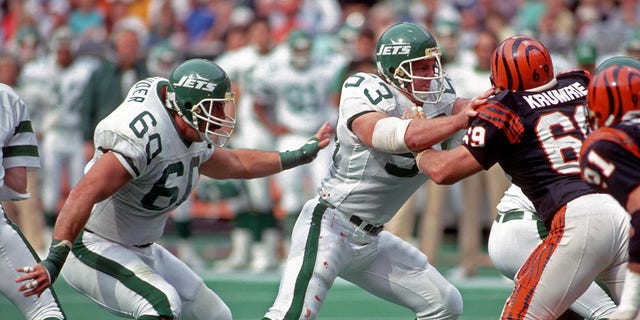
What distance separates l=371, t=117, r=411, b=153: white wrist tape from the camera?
496cm

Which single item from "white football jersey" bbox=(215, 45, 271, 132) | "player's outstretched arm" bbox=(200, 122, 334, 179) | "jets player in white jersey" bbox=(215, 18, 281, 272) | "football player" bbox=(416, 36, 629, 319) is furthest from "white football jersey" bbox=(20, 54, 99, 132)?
"football player" bbox=(416, 36, 629, 319)

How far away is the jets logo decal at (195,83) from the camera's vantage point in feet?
16.8

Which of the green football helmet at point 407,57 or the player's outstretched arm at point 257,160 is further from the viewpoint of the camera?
the player's outstretched arm at point 257,160

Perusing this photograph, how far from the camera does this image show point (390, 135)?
4.99m

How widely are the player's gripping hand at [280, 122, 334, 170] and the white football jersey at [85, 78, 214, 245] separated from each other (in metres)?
0.48

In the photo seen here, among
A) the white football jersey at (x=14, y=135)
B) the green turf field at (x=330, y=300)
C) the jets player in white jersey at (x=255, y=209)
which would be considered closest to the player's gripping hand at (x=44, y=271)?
the white football jersey at (x=14, y=135)

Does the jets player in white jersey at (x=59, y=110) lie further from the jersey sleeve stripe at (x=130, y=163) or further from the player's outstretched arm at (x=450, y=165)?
the player's outstretched arm at (x=450, y=165)

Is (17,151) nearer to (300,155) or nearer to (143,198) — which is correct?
(143,198)

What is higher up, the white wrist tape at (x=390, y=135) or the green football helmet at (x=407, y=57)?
the green football helmet at (x=407, y=57)

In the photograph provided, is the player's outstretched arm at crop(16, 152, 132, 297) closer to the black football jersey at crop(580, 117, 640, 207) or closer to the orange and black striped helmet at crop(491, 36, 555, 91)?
the orange and black striped helmet at crop(491, 36, 555, 91)

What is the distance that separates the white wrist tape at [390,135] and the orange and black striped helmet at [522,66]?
46 centimetres

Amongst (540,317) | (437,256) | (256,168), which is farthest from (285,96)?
(540,317)

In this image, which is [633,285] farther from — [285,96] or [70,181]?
[70,181]

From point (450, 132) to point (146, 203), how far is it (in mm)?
1437
